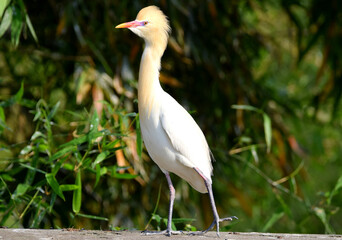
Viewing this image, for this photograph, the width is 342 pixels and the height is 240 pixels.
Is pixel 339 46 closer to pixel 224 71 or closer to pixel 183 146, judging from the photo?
pixel 224 71

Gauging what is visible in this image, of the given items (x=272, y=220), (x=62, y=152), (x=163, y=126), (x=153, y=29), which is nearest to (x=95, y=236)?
(x=163, y=126)

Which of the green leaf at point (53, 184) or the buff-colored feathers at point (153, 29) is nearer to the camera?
the buff-colored feathers at point (153, 29)

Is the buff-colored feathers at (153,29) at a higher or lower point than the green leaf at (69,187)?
higher

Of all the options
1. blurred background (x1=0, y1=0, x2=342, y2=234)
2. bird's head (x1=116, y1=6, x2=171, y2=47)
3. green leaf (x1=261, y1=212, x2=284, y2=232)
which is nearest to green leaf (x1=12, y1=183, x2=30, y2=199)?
blurred background (x1=0, y1=0, x2=342, y2=234)

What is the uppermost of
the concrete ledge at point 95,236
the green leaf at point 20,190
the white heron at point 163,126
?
the white heron at point 163,126

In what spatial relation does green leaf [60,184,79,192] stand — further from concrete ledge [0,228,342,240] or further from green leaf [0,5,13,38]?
green leaf [0,5,13,38]

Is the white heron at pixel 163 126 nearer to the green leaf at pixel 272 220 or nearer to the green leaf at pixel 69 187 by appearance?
the green leaf at pixel 69 187

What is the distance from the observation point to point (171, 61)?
3.50 meters

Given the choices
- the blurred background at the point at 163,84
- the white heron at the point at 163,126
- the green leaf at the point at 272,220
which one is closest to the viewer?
the white heron at the point at 163,126

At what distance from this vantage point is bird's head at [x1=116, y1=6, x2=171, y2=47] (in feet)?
6.20

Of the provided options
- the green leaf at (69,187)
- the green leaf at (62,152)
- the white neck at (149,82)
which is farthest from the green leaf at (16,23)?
the white neck at (149,82)

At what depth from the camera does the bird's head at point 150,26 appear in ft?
6.20

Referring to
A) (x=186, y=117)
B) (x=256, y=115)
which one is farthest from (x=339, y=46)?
(x=186, y=117)

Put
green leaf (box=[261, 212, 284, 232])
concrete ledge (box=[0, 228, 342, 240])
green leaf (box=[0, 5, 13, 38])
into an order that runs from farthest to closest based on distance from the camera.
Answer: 1. green leaf (box=[261, 212, 284, 232])
2. green leaf (box=[0, 5, 13, 38])
3. concrete ledge (box=[0, 228, 342, 240])
